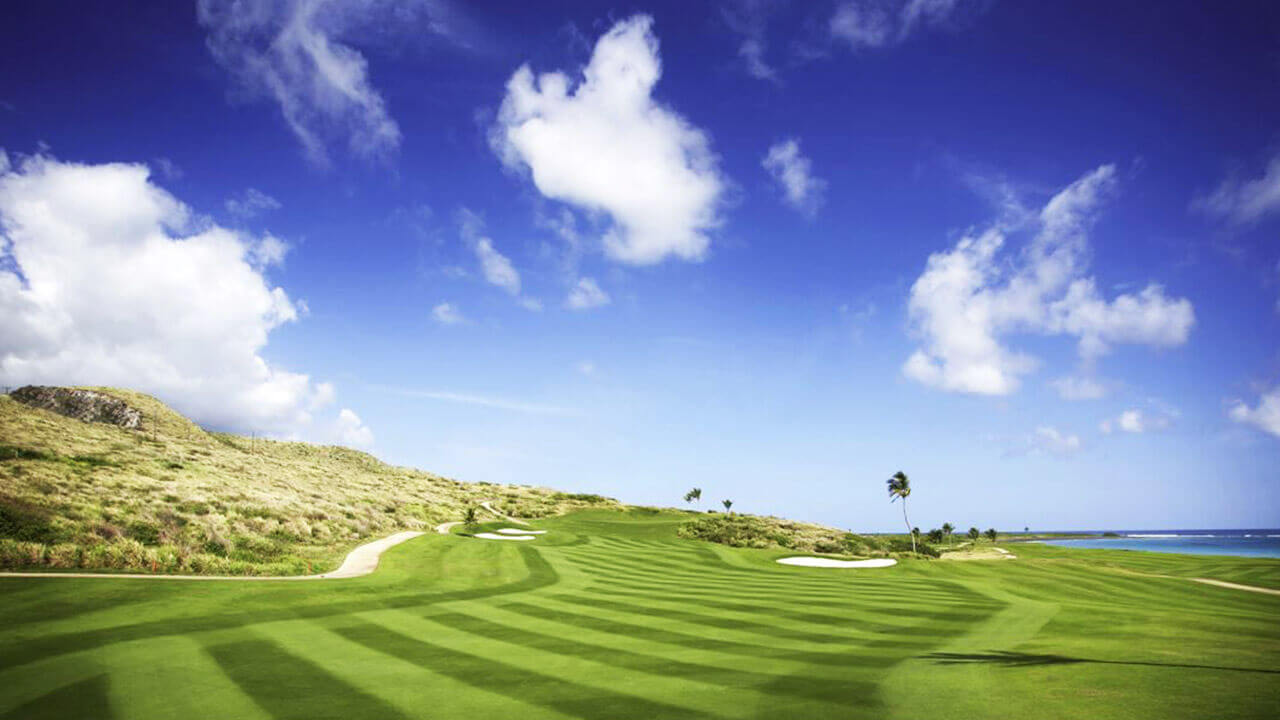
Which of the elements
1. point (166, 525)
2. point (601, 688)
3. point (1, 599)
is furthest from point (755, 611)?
point (166, 525)

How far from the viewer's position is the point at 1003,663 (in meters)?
11.9

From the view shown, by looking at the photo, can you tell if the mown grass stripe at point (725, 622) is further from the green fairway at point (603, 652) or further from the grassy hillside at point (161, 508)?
the grassy hillside at point (161, 508)

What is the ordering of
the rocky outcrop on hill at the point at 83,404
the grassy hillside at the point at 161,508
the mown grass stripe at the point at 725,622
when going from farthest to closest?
the rocky outcrop on hill at the point at 83,404, the grassy hillside at the point at 161,508, the mown grass stripe at the point at 725,622

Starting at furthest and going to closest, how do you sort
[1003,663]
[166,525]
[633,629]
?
1. [166,525]
2. [633,629]
3. [1003,663]

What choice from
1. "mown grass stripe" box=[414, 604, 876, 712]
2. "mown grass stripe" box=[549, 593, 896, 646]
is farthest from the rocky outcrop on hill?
"mown grass stripe" box=[414, 604, 876, 712]

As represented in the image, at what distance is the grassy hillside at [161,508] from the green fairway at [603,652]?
4.53 m

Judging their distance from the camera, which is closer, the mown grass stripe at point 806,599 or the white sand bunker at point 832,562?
the mown grass stripe at point 806,599

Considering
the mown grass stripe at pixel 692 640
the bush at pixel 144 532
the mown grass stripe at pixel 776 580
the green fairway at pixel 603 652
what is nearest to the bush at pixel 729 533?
the mown grass stripe at pixel 776 580

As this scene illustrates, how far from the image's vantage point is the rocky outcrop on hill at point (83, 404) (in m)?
75.7

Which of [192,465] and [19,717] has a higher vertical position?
[192,465]

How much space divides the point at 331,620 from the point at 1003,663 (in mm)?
16617

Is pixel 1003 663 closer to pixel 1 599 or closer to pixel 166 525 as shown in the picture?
pixel 1 599

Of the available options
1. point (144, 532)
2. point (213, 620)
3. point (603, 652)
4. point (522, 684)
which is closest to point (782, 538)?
point (603, 652)

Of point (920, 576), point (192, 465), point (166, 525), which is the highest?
point (192, 465)
